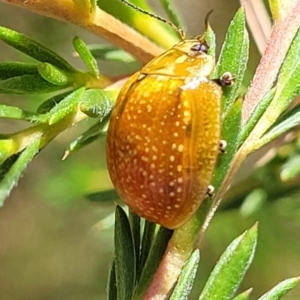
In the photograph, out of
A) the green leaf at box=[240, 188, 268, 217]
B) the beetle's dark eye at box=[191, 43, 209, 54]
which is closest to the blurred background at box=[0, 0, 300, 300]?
the green leaf at box=[240, 188, 268, 217]

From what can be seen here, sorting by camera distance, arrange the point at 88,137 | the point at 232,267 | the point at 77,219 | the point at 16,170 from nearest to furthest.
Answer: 1. the point at 232,267
2. the point at 16,170
3. the point at 88,137
4. the point at 77,219

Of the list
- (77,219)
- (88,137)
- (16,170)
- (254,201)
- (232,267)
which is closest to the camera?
(232,267)

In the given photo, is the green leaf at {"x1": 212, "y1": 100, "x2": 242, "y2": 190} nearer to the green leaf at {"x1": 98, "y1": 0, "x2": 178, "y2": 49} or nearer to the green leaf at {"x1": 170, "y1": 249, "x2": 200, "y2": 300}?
the green leaf at {"x1": 170, "y1": 249, "x2": 200, "y2": 300}

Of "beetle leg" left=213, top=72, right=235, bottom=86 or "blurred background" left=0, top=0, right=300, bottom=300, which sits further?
"blurred background" left=0, top=0, right=300, bottom=300

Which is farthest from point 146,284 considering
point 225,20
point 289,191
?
point 225,20

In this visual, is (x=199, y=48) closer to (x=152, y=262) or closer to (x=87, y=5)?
(x=87, y=5)

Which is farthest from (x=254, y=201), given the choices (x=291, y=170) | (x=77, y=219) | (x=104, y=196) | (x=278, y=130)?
(x=77, y=219)

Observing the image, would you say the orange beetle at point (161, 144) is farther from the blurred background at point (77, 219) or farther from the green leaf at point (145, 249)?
the blurred background at point (77, 219)
